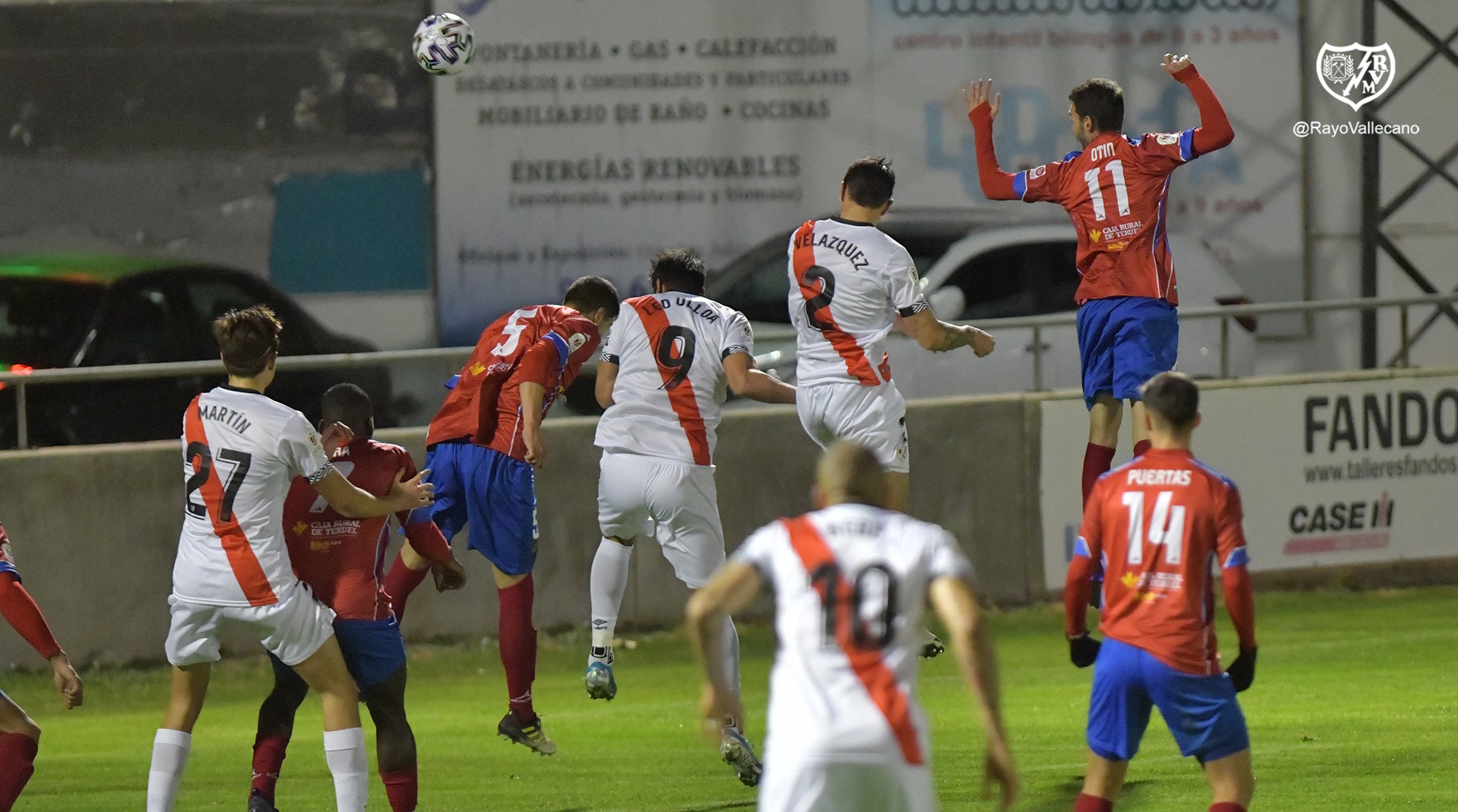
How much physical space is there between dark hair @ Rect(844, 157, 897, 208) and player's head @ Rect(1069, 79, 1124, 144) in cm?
97

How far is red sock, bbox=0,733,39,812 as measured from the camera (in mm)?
6152

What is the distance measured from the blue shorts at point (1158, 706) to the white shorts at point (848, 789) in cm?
124

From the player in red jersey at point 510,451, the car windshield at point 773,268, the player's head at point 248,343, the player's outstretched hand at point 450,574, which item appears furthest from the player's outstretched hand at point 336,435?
the car windshield at point 773,268

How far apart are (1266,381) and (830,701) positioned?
987 centimetres

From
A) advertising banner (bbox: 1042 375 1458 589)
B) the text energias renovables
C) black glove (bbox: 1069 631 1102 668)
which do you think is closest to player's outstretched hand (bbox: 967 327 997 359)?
black glove (bbox: 1069 631 1102 668)

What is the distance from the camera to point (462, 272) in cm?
1423

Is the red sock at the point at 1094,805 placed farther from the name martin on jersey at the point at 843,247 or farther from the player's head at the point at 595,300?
the player's head at the point at 595,300

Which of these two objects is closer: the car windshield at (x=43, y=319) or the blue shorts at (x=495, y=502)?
the blue shorts at (x=495, y=502)

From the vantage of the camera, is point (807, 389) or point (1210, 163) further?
point (1210, 163)

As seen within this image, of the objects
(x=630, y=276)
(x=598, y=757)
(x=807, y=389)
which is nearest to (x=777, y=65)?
(x=630, y=276)

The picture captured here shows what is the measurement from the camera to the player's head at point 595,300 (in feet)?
29.1

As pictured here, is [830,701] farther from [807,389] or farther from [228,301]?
[228,301]

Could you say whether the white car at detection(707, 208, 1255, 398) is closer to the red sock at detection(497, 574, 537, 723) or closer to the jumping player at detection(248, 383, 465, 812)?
the red sock at detection(497, 574, 537, 723)

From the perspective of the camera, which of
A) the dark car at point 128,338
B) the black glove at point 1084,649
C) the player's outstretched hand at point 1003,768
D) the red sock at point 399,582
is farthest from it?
the dark car at point 128,338
